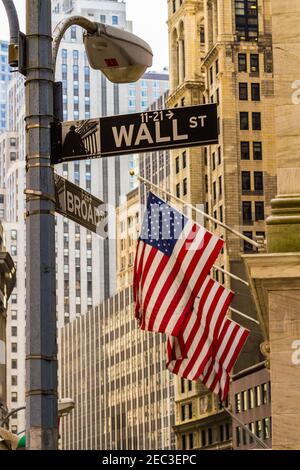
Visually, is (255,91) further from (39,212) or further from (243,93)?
(39,212)

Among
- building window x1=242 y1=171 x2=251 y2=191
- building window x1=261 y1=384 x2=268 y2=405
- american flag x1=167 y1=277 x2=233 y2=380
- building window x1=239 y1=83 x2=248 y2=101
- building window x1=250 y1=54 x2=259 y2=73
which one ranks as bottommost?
american flag x1=167 y1=277 x2=233 y2=380

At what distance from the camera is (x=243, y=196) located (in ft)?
461

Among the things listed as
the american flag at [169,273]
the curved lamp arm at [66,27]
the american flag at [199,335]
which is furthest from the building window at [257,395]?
the curved lamp arm at [66,27]

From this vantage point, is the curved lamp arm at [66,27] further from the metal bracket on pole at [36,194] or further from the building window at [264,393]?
the building window at [264,393]

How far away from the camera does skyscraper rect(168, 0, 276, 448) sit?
138375 mm

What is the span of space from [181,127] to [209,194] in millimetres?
132953

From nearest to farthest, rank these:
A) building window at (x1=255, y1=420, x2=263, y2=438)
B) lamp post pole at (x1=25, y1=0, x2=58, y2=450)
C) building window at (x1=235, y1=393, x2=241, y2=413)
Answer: lamp post pole at (x1=25, y1=0, x2=58, y2=450), building window at (x1=255, y1=420, x2=263, y2=438), building window at (x1=235, y1=393, x2=241, y2=413)

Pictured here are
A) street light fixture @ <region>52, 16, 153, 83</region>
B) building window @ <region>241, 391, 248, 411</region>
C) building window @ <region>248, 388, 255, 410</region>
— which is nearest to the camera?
street light fixture @ <region>52, 16, 153, 83</region>

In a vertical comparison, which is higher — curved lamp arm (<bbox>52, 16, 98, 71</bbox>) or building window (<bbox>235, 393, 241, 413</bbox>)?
building window (<bbox>235, 393, 241, 413</bbox>)


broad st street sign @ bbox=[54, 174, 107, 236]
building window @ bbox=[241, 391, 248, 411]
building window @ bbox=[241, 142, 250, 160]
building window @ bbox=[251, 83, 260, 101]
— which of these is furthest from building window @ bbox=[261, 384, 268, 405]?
broad st street sign @ bbox=[54, 174, 107, 236]

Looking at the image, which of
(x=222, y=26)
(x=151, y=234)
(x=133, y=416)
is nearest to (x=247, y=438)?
(x=222, y=26)

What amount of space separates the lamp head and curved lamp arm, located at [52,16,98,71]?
13cm

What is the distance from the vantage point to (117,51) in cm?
1475

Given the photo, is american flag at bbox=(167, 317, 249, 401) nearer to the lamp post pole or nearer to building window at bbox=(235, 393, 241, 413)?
the lamp post pole
